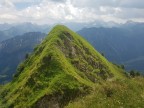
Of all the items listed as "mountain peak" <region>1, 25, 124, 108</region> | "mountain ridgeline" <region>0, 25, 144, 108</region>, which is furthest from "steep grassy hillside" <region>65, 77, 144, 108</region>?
"mountain peak" <region>1, 25, 124, 108</region>

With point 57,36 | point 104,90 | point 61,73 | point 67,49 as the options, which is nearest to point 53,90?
point 61,73

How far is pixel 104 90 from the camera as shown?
25812mm

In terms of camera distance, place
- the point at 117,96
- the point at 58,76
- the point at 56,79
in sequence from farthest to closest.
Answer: the point at 58,76 → the point at 56,79 → the point at 117,96

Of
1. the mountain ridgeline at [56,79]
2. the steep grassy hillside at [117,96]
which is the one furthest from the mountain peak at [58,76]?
the steep grassy hillside at [117,96]

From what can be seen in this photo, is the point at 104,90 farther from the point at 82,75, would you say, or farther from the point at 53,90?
the point at 82,75

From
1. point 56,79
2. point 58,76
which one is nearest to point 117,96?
point 56,79

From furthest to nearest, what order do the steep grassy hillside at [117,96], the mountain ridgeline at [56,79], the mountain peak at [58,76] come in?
the mountain peak at [58,76], the mountain ridgeline at [56,79], the steep grassy hillside at [117,96]

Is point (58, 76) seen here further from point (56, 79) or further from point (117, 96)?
point (117, 96)

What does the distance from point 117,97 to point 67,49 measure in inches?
5229

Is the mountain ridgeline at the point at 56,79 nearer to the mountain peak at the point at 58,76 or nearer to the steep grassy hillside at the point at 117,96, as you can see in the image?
the mountain peak at the point at 58,76

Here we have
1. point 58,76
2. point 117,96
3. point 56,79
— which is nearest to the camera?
point 117,96

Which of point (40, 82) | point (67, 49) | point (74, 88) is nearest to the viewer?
point (74, 88)

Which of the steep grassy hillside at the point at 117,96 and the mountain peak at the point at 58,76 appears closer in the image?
the steep grassy hillside at the point at 117,96

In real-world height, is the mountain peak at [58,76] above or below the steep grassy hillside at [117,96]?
below
